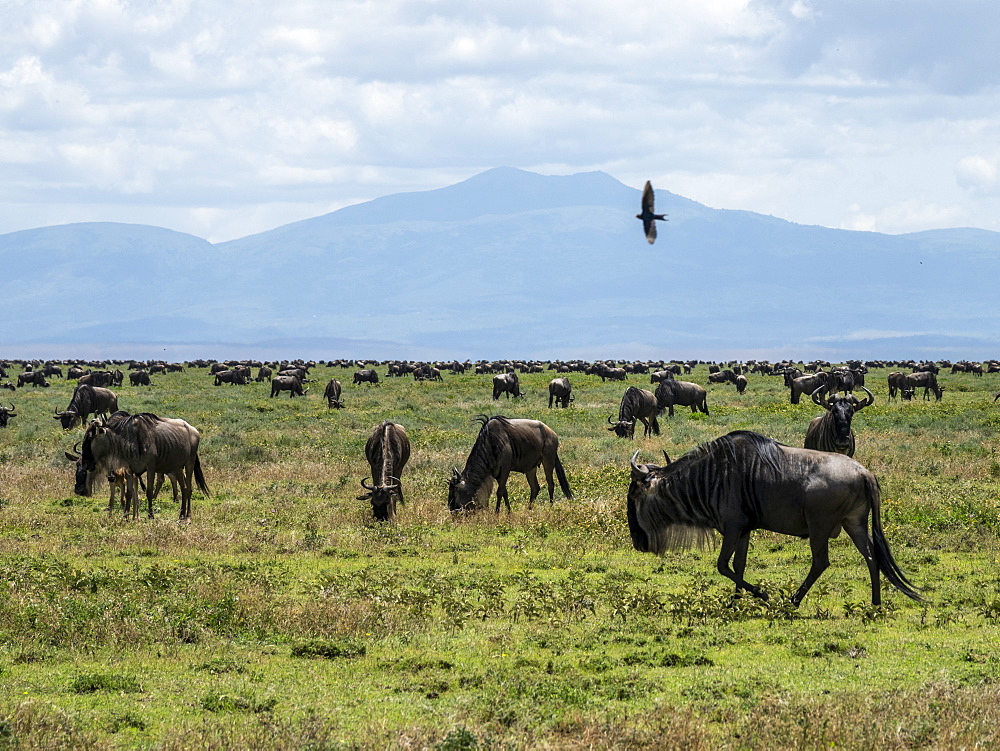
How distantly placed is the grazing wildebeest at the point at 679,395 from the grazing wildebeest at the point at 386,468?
23850 millimetres

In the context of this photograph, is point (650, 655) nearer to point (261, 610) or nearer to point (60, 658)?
point (261, 610)

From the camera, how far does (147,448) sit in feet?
69.4

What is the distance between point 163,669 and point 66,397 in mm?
55690

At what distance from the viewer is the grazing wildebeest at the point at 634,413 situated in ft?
121

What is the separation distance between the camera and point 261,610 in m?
12.7

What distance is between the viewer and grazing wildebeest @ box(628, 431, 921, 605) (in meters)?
12.8

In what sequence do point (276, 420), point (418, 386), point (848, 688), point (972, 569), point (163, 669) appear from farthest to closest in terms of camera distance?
point (418, 386), point (276, 420), point (972, 569), point (163, 669), point (848, 688)

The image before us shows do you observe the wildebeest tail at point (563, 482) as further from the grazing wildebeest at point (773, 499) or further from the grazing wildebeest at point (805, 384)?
the grazing wildebeest at point (805, 384)

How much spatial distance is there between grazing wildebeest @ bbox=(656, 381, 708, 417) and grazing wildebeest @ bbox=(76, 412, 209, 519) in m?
26.0

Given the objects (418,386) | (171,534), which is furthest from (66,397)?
(171,534)

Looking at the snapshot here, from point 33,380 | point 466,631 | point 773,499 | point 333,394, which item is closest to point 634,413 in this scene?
point 333,394

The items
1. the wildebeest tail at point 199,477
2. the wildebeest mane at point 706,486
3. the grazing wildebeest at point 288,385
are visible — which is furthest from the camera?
the grazing wildebeest at point 288,385

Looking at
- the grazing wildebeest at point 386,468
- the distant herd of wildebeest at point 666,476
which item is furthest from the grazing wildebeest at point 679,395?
the grazing wildebeest at point 386,468

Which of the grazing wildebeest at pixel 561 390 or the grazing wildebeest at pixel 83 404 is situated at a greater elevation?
the grazing wildebeest at pixel 561 390
